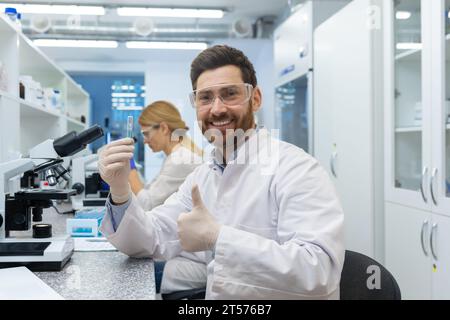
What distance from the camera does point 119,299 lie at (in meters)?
0.83

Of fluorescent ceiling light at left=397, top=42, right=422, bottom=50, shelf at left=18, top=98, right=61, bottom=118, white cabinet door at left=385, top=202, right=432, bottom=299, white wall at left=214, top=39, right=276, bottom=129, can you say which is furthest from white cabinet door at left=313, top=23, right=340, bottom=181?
white wall at left=214, top=39, right=276, bottom=129

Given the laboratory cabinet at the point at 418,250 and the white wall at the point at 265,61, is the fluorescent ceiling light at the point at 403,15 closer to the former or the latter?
the laboratory cabinet at the point at 418,250

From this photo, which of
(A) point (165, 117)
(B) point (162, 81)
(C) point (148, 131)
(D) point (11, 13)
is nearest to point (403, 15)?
(A) point (165, 117)

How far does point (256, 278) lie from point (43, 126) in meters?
2.54

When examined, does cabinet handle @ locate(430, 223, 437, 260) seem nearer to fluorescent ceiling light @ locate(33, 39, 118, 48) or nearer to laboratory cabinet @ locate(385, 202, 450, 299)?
laboratory cabinet @ locate(385, 202, 450, 299)

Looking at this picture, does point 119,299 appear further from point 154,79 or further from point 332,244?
point 154,79

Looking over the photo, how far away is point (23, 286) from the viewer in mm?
891

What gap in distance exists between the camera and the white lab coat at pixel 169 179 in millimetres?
2184

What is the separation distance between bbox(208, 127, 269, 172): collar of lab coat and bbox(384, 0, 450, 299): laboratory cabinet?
0.87 metres

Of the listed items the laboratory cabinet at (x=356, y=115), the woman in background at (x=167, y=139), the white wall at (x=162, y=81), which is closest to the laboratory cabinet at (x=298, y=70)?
the laboratory cabinet at (x=356, y=115)

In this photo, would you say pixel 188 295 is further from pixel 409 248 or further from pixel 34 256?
pixel 409 248

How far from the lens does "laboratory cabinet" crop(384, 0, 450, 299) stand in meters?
1.66

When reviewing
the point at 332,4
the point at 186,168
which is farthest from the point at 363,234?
the point at 332,4

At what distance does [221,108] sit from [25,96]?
1.50 meters
